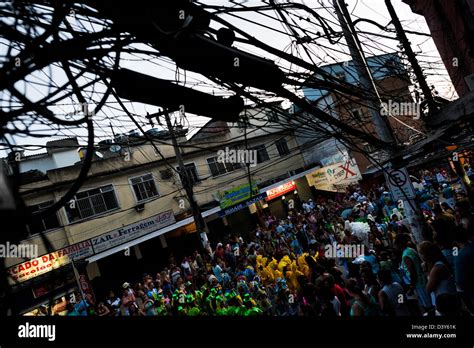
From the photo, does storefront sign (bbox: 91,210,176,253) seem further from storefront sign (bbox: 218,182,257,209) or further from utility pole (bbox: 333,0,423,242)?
utility pole (bbox: 333,0,423,242)

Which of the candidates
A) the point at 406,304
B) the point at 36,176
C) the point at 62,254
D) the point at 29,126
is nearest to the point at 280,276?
the point at 406,304

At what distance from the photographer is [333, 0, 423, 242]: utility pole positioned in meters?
6.07

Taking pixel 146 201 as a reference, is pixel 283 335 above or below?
below

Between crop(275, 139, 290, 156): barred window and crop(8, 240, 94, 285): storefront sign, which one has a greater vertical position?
crop(275, 139, 290, 156): barred window

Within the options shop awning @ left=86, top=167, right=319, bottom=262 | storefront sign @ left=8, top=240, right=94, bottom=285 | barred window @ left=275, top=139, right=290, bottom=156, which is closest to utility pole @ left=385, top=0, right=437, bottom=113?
storefront sign @ left=8, top=240, right=94, bottom=285

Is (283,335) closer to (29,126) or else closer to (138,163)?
(29,126)

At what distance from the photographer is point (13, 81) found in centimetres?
209

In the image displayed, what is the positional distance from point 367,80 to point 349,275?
4441 millimetres

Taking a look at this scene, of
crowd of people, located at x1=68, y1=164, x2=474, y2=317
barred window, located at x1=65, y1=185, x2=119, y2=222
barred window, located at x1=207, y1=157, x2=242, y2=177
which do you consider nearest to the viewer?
crowd of people, located at x1=68, y1=164, x2=474, y2=317

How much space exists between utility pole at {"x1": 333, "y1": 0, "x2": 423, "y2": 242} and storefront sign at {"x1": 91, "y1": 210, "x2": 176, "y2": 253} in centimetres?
1350

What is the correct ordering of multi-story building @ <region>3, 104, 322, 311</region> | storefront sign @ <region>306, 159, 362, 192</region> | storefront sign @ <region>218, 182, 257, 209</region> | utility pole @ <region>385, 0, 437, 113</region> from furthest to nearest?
storefront sign @ <region>306, 159, 362, 192</region>, storefront sign @ <region>218, 182, 257, 209</region>, multi-story building @ <region>3, 104, 322, 311</region>, utility pole @ <region>385, 0, 437, 113</region>

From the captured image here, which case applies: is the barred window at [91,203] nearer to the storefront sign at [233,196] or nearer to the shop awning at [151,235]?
the shop awning at [151,235]

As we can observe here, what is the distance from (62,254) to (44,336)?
13891 mm

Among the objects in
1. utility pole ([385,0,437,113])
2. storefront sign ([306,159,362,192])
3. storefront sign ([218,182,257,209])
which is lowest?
storefront sign ([306,159,362,192])
